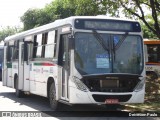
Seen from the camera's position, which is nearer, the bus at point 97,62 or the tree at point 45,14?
the bus at point 97,62

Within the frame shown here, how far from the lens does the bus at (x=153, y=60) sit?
28.7 meters

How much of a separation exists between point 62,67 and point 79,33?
1437 mm

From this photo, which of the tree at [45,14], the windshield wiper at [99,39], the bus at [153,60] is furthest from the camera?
the tree at [45,14]

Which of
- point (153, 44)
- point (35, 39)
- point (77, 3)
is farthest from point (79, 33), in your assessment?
point (153, 44)

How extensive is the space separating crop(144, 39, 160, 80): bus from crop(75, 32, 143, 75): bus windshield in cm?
1561

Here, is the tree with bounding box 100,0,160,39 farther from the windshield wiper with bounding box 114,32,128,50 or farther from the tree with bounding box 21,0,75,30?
the tree with bounding box 21,0,75,30

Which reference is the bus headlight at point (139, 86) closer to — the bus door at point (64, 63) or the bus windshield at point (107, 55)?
the bus windshield at point (107, 55)

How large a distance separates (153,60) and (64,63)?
1695 cm

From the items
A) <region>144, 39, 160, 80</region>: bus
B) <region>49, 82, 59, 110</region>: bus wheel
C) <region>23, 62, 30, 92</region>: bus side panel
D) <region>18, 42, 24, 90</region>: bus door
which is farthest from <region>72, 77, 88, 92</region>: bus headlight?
<region>144, 39, 160, 80</region>: bus

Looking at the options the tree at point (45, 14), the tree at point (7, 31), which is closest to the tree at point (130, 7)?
the tree at point (45, 14)

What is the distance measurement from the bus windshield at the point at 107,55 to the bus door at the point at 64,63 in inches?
23.2

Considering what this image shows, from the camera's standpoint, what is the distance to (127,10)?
21.6m

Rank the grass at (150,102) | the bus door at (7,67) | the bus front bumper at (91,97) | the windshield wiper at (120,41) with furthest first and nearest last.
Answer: the bus door at (7,67)
the grass at (150,102)
the windshield wiper at (120,41)
the bus front bumper at (91,97)

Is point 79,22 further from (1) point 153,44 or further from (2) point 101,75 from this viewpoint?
(1) point 153,44
